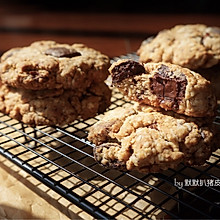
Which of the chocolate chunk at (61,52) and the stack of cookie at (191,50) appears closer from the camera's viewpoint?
the chocolate chunk at (61,52)

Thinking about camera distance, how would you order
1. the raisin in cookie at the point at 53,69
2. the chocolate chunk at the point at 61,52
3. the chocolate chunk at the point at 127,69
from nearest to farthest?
the chocolate chunk at the point at 127,69 < the raisin in cookie at the point at 53,69 < the chocolate chunk at the point at 61,52

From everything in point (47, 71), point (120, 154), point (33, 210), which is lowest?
point (33, 210)

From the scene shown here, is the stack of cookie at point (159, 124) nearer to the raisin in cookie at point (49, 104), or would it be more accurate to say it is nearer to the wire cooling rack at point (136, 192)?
the wire cooling rack at point (136, 192)

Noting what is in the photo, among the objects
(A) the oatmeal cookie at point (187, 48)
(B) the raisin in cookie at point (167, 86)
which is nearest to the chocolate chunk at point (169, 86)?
(B) the raisin in cookie at point (167, 86)

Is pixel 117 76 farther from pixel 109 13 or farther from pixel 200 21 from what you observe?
pixel 109 13

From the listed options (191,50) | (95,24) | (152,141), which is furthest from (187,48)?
(95,24)

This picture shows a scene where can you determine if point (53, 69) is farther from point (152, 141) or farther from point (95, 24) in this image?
point (95, 24)

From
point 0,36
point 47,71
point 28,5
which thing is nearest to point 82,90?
point 47,71
